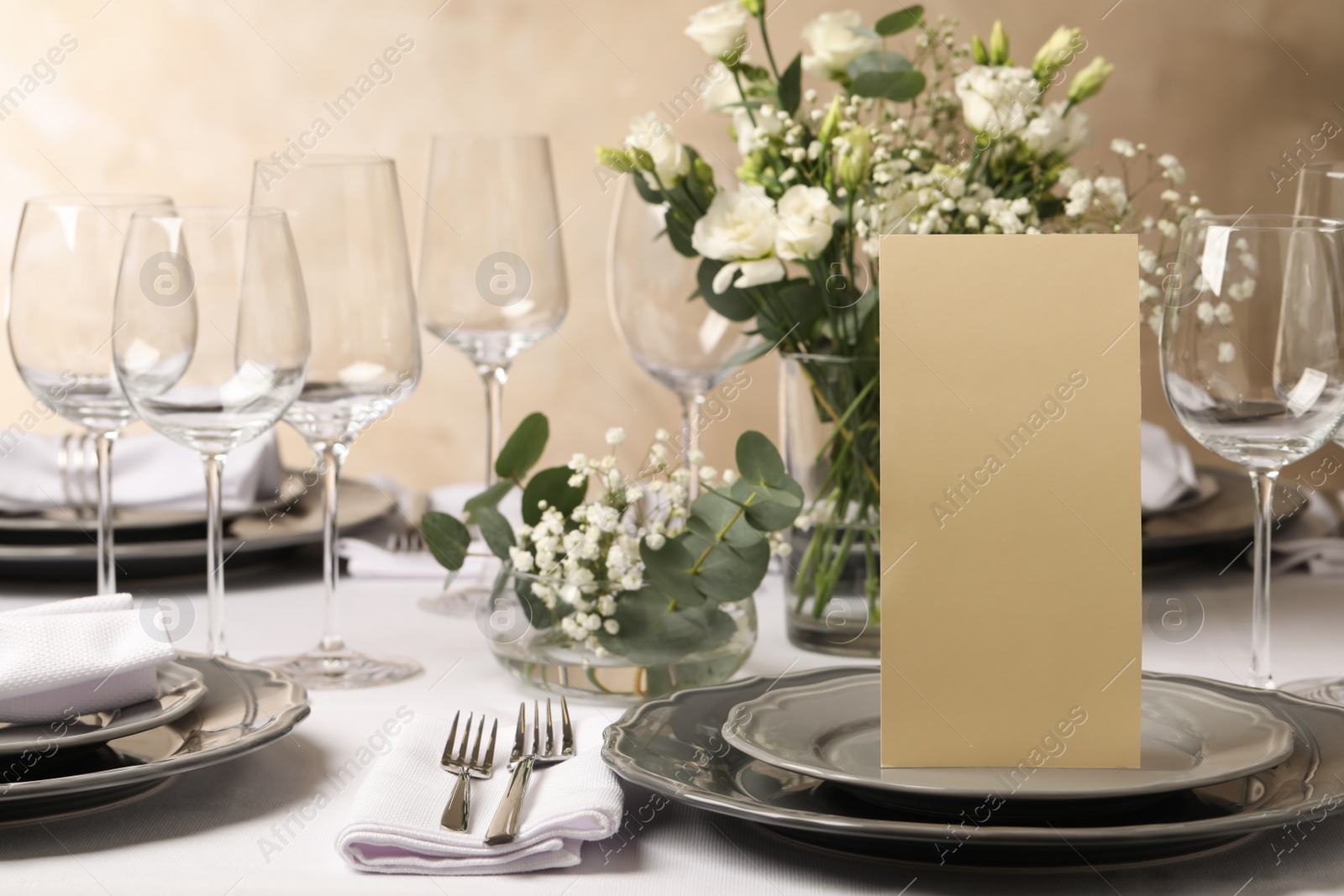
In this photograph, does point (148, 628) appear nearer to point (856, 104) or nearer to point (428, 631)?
point (428, 631)

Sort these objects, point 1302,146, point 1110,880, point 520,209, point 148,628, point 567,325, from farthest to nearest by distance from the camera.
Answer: point 567,325 < point 1302,146 < point 520,209 < point 148,628 < point 1110,880

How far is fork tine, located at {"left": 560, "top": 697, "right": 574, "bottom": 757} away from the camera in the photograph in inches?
22.7

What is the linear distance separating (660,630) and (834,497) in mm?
186

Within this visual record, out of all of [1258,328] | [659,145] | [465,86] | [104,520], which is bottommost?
[104,520]

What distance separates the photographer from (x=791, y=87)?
818 mm

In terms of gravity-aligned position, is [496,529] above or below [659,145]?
below

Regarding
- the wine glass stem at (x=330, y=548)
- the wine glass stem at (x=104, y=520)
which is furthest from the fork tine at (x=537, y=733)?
the wine glass stem at (x=104, y=520)

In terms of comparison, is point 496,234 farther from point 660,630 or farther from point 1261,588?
point 1261,588

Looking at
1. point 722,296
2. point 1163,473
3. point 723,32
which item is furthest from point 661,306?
point 1163,473

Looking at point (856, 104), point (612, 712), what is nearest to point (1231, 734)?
point (612, 712)

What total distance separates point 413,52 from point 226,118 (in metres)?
0.28

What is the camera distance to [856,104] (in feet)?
2.65

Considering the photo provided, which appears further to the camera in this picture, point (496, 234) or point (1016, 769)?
point (496, 234)

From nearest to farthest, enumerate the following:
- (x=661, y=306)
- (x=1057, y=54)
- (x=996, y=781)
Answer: (x=996, y=781) → (x=1057, y=54) → (x=661, y=306)
